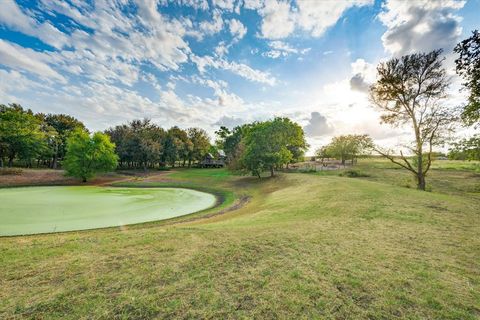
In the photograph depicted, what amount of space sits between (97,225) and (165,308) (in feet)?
38.7

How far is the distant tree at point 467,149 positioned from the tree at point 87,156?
43704 millimetres

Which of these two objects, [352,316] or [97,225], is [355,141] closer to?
[352,316]

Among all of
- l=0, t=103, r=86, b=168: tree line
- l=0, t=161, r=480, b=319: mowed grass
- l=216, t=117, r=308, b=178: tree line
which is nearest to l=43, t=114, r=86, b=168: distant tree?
l=0, t=103, r=86, b=168: tree line

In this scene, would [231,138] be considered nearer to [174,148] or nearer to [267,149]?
[174,148]

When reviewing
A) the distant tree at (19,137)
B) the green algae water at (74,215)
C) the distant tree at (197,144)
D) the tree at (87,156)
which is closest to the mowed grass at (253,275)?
the green algae water at (74,215)

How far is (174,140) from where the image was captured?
60.4 m

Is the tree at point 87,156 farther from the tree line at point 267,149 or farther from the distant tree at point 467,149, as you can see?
the distant tree at point 467,149

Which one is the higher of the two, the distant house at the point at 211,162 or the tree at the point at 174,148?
the tree at the point at 174,148

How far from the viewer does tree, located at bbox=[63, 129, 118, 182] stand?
3494 cm

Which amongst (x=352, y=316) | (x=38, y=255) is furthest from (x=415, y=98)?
(x=38, y=255)

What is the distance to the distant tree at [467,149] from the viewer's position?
493 inches

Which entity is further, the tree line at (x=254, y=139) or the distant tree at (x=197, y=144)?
the distant tree at (x=197, y=144)

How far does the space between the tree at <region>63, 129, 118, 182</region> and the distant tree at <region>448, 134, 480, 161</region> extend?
143 ft

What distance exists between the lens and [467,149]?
13.0 metres
